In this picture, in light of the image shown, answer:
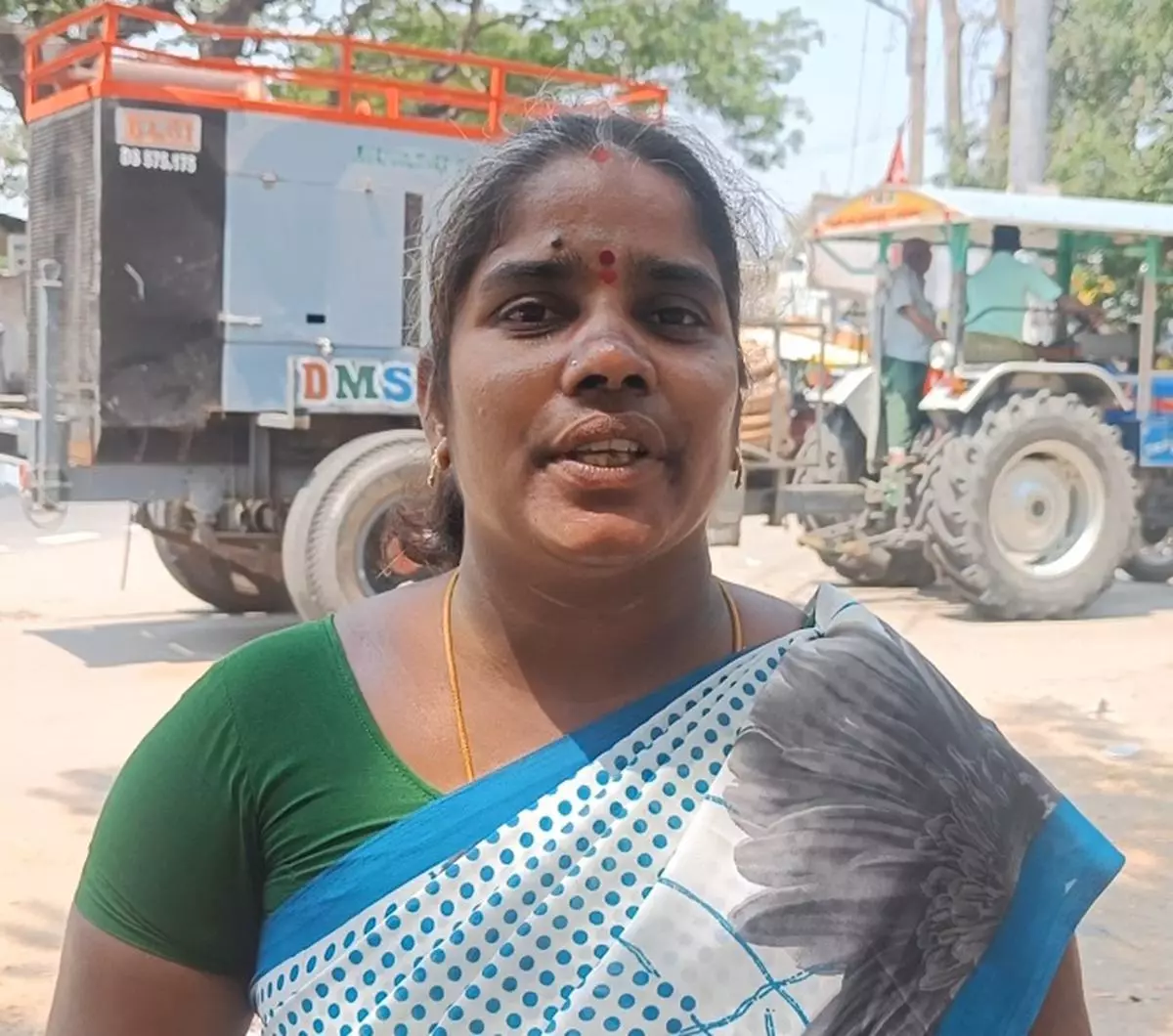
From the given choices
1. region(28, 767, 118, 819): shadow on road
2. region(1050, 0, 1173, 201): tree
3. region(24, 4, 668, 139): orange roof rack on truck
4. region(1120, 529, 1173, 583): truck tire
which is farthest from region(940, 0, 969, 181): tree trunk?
region(28, 767, 118, 819): shadow on road

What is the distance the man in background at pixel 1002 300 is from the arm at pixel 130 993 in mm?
7936

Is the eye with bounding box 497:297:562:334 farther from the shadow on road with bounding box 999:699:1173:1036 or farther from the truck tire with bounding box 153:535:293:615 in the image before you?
the truck tire with bounding box 153:535:293:615

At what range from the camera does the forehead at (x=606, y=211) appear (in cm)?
141

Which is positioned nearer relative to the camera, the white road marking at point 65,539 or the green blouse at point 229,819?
the green blouse at point 229,819

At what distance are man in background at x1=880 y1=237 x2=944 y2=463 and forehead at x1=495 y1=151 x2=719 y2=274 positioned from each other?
764cm

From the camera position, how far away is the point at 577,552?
133 cm

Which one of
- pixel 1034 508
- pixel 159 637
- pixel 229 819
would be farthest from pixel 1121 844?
pixel 159 637

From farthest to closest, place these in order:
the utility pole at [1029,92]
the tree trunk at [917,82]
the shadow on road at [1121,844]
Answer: the tree trunk at [917,82] < the utility pole at [1029,92] < the shadow on road at [1121,844]

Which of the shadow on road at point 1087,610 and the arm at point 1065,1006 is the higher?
the arm at point 1065,1006

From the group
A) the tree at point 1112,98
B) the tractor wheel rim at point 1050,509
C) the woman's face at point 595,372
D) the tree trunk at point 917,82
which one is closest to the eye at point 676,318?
the woman's face at point 595,372

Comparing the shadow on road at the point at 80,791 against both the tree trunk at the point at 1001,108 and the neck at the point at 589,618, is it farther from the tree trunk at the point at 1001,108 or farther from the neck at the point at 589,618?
the tree trunk at the point at 1001,108

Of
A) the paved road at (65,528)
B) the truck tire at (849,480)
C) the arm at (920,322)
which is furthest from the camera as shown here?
the paved road at (65,528)

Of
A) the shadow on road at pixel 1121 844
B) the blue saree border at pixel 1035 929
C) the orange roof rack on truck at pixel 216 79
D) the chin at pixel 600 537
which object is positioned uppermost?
the orange roof rack on truck at pixel 216 79

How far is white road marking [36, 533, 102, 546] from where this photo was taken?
11812 mm
